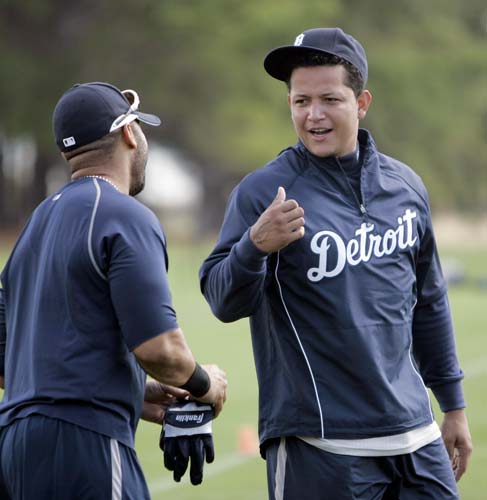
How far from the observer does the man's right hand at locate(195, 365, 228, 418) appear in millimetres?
4324

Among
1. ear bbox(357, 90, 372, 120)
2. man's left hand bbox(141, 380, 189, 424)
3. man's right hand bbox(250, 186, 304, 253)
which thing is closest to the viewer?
man's right hand bbox(250, 186, 304, 253)

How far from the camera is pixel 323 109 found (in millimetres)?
4570

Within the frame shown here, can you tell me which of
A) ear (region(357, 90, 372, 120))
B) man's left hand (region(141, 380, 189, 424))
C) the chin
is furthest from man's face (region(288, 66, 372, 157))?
man's left hand (region(141, 380, 189, 424))

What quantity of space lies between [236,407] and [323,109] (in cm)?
806

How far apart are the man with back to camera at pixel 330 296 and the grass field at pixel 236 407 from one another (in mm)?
3992

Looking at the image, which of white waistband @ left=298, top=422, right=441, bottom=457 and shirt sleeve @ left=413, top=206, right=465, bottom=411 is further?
shirt sleeve @ left=413, top=206, right=465, bottom=411

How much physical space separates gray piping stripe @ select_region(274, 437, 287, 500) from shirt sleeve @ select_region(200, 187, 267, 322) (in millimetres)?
475

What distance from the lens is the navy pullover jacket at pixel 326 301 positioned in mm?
4355

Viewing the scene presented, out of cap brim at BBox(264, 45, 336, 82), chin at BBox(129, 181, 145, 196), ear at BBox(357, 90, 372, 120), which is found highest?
cap brim at BBox(264, 45, 336, 82)

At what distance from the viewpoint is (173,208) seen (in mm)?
57062

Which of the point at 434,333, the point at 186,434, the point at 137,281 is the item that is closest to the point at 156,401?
the point at 186,434

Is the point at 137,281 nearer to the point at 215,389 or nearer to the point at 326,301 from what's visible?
the point at 215,389

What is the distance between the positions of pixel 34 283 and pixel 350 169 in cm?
125

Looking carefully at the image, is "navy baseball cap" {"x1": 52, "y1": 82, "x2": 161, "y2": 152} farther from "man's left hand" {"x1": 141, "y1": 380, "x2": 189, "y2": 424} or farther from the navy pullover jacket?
"man's left hand" {"x1": 141, "y1": 380, "x2": 189, "y2": 424}
